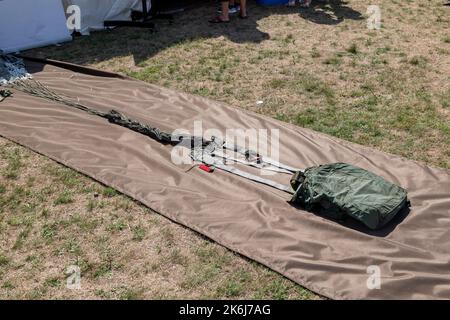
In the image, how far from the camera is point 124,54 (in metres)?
8.22

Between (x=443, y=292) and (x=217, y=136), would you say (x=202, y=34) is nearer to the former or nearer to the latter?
(x=217, y=136)

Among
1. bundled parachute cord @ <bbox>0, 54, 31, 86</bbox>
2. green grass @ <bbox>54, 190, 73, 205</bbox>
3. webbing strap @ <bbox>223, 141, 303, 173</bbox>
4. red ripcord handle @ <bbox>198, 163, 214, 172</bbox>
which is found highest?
bundled parachute cord @ <bbox>0, 54, 31, 86</bbox>

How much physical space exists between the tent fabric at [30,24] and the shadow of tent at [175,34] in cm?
36

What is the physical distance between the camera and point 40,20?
27.9 ft

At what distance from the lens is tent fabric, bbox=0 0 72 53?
26.7ft

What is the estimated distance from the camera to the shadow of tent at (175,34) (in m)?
8.24

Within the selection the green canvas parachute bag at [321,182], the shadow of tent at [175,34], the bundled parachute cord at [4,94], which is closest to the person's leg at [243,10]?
the shadow of tent at [175,34]

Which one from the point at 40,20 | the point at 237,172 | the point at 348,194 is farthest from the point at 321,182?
the point at 40,20

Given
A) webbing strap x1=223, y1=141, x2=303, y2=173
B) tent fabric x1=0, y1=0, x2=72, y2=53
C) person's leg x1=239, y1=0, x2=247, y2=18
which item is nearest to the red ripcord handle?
webbing strap x1=223, y1=141, x2=303, y2=173

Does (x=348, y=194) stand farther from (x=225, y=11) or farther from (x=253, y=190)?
(x=225, y=11)

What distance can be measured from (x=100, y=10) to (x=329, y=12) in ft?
16.0

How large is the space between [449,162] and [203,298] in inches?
126

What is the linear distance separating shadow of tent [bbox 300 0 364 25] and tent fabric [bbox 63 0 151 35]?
367cm

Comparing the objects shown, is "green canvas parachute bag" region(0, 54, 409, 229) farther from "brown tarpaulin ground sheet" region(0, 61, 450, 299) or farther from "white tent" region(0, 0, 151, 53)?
"white tent" region(0, 0, 151, 53)
